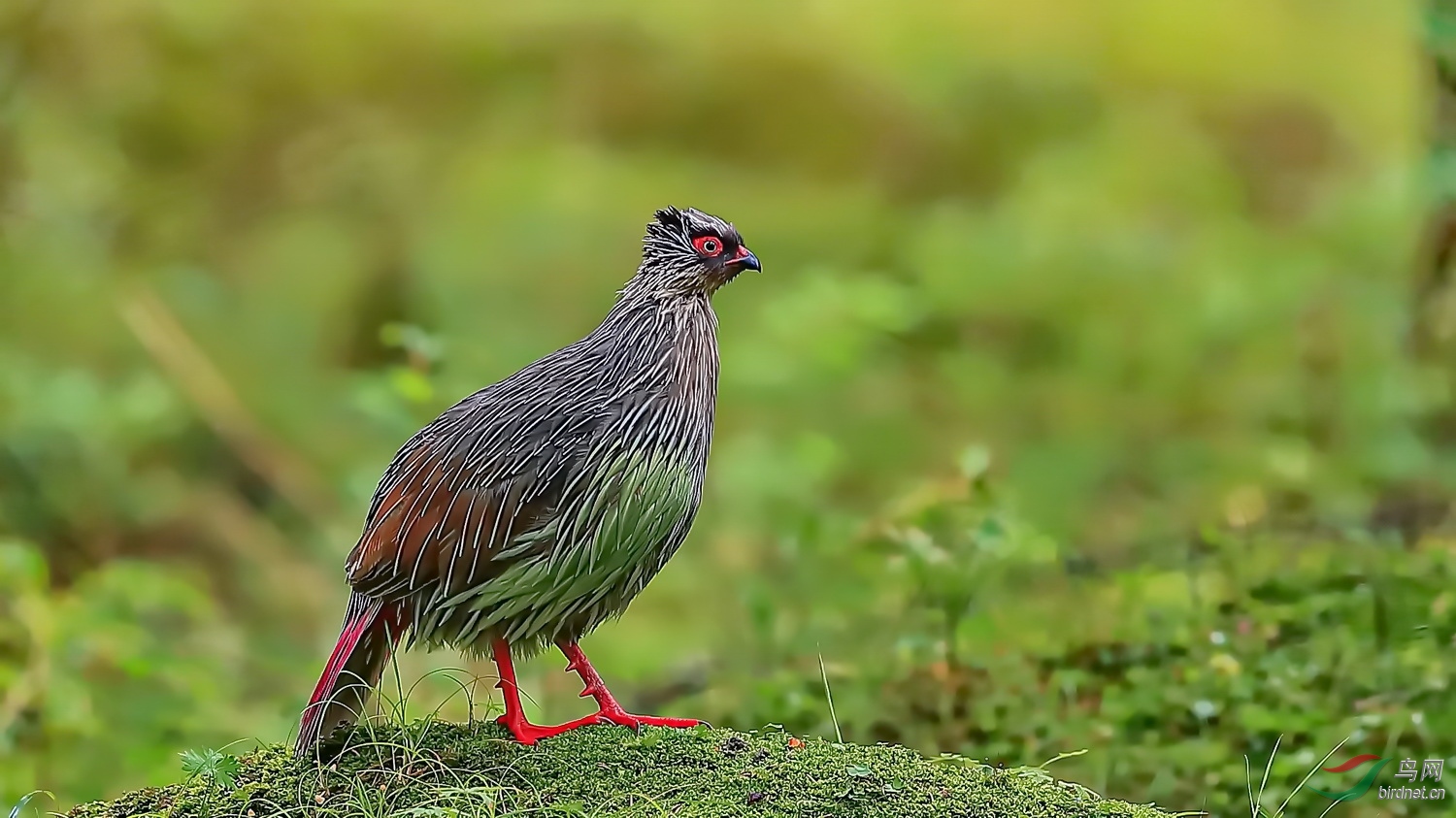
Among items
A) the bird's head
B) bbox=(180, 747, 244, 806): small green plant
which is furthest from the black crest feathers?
bbox=(180, 747, 244, 806): small green plant

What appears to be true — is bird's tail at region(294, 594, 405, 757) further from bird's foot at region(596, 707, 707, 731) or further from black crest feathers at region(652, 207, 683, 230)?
black crest feathers at region(652, 207, 683, 230)

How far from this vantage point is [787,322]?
18.0ft

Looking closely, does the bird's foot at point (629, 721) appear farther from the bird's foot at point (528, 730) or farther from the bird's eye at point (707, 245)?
the bird's eye at point (707, 245)

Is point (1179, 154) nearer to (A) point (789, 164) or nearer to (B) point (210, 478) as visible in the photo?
(A) point (789, 164)

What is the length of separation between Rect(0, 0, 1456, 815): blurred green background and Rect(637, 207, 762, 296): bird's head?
2.11 m

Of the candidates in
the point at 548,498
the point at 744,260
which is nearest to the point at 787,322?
the point at 744,260

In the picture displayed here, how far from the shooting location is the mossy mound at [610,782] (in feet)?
8.98

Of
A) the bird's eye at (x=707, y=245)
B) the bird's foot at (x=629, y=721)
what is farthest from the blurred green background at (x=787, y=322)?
the bird's eye at (x=707, y=245)

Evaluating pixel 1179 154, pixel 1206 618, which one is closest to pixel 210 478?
pixel 1206 618

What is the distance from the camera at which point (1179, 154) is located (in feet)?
20.1

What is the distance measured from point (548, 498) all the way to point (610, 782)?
1.99 feet

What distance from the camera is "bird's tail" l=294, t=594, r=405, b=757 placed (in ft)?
9.65

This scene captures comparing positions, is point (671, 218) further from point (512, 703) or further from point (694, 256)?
point (512, 703)

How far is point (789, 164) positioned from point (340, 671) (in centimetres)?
367
